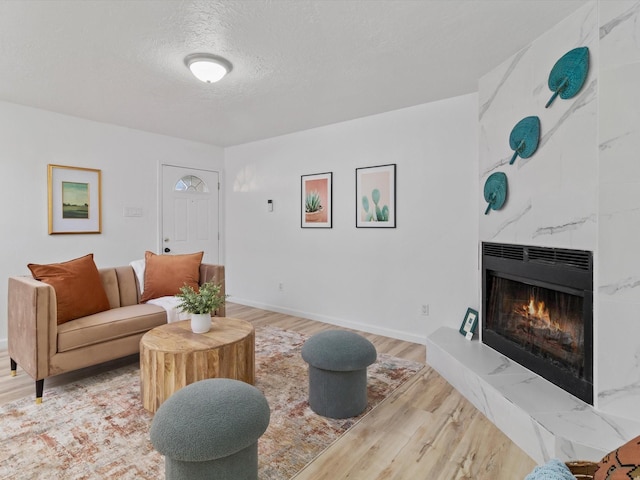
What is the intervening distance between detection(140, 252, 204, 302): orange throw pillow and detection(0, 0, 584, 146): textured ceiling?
159 centimetres

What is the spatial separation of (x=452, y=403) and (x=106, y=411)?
7.64 feet

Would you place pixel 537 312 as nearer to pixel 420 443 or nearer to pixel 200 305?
pixel 420 443

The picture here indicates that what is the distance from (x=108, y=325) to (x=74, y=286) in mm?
Result: 427

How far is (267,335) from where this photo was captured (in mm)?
3877

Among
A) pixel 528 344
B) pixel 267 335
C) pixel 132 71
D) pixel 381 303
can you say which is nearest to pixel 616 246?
pixel 528 344

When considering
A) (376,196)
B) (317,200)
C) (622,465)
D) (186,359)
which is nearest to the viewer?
(622,465)

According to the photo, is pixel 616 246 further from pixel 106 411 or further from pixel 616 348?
pixel 106 411

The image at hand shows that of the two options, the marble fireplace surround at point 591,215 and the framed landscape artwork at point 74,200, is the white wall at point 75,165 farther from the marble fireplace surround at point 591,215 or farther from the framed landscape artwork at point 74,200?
the marble fireplace surround at point 591,215

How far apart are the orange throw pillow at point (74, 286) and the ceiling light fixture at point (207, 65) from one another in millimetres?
1873

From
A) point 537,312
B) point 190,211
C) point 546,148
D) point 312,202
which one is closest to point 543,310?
point 537,312

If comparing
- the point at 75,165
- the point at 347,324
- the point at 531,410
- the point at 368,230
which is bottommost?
the point at 347,324

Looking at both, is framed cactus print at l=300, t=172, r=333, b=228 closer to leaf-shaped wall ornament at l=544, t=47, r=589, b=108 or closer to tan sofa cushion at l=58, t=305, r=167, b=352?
tan sofa cushion at l=58, t=305, r=167, b=352

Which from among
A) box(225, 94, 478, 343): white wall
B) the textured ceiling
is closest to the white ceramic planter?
the textured ceiling

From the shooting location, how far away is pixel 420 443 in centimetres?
198
